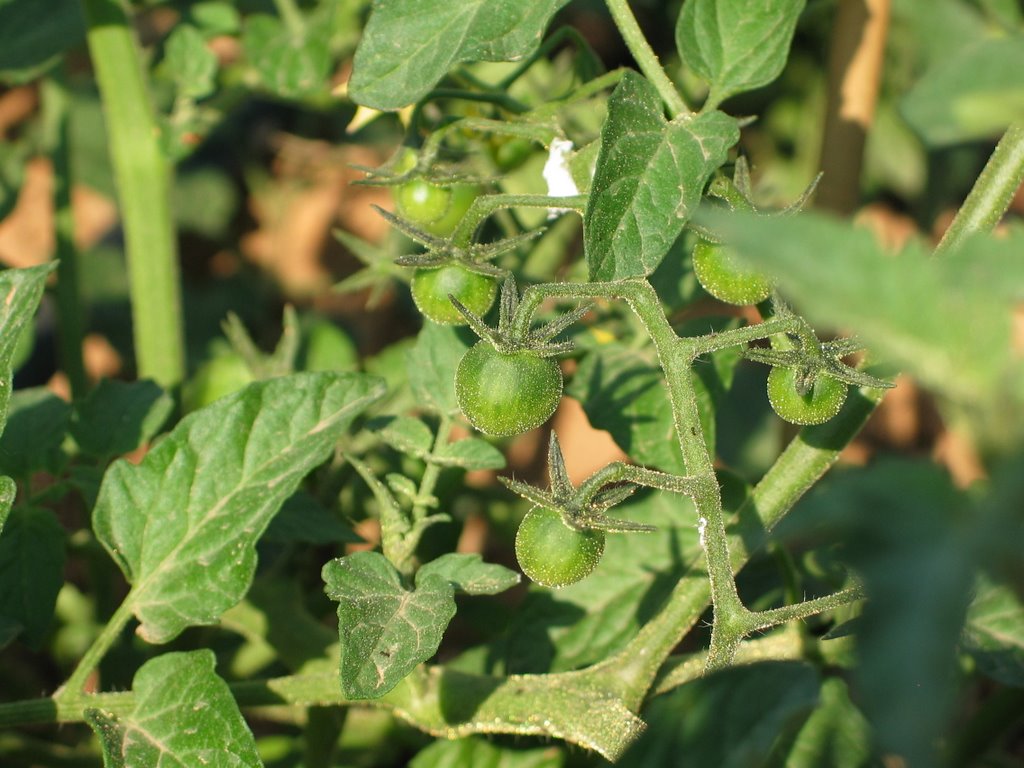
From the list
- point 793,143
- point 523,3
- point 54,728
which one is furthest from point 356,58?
point 793,143

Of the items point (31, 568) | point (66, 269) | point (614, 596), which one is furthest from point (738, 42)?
point (66, 269)

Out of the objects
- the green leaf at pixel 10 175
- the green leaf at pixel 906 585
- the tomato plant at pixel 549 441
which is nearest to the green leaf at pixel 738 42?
the tomato plant at pixel 549 441

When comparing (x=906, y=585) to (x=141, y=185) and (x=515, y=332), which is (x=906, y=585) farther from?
(x=141, y=185)

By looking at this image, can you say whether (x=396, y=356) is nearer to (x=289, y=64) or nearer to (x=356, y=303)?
(x=289, y=64)

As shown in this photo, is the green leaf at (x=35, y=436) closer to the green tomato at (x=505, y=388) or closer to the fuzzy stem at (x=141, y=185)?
the fuzzy stem at (x=141, y=185)

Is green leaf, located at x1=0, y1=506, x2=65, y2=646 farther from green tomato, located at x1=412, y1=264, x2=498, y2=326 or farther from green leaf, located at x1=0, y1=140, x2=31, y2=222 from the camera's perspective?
green leaf, located at x1=0, y1=140, x2=31, y2=222

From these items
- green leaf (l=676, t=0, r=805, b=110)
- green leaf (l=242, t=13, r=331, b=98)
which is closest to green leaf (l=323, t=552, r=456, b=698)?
green leaf (l=676, t=0, r=805, b=110)

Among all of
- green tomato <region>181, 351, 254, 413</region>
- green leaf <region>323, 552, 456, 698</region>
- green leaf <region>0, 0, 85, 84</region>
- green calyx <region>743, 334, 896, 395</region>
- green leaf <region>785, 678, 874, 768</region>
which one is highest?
green leaf <region>0, 0, 85, 84</region>
